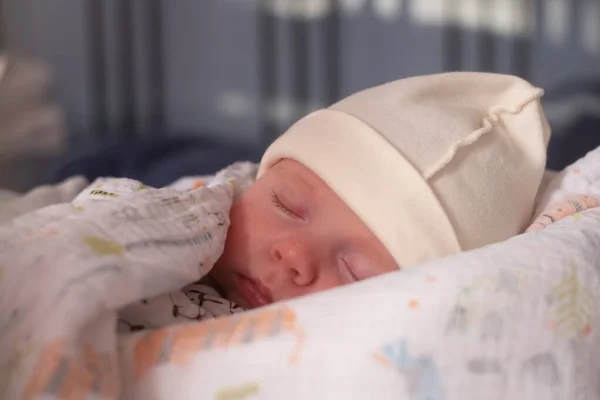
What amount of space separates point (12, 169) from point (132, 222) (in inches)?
46.5

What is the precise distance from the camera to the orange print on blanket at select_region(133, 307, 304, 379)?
0.54 meters

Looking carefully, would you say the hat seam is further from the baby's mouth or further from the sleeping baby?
the baby's mouth

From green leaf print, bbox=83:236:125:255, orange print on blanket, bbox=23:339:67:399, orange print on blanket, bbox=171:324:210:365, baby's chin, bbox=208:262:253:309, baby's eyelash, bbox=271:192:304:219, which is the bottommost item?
baby's chin, bbox=208:262:253:309

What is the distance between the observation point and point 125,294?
21.5 inches

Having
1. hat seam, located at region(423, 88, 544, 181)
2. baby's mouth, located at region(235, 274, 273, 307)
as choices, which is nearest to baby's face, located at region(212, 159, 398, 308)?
baby's mouth, located at region(235, 274, 273, 307)

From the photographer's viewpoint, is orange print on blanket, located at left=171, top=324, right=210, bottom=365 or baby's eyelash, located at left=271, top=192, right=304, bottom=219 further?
baby's eyelash, located at left=271, top=192, right=304, bottom=219

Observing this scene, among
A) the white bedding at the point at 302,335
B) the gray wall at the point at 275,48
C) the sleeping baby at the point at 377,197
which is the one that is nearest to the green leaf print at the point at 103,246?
the white bedding at the point at 302,335

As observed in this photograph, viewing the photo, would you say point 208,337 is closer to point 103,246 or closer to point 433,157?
point 103,246

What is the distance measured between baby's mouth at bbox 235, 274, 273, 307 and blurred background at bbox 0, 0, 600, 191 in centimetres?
69

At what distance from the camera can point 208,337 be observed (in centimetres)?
55

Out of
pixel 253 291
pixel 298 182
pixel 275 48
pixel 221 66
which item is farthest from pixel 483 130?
pixel 221 66

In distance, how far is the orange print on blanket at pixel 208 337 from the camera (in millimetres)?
545

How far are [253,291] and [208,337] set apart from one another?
0.22 metres

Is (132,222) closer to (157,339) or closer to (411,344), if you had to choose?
(157,339)
